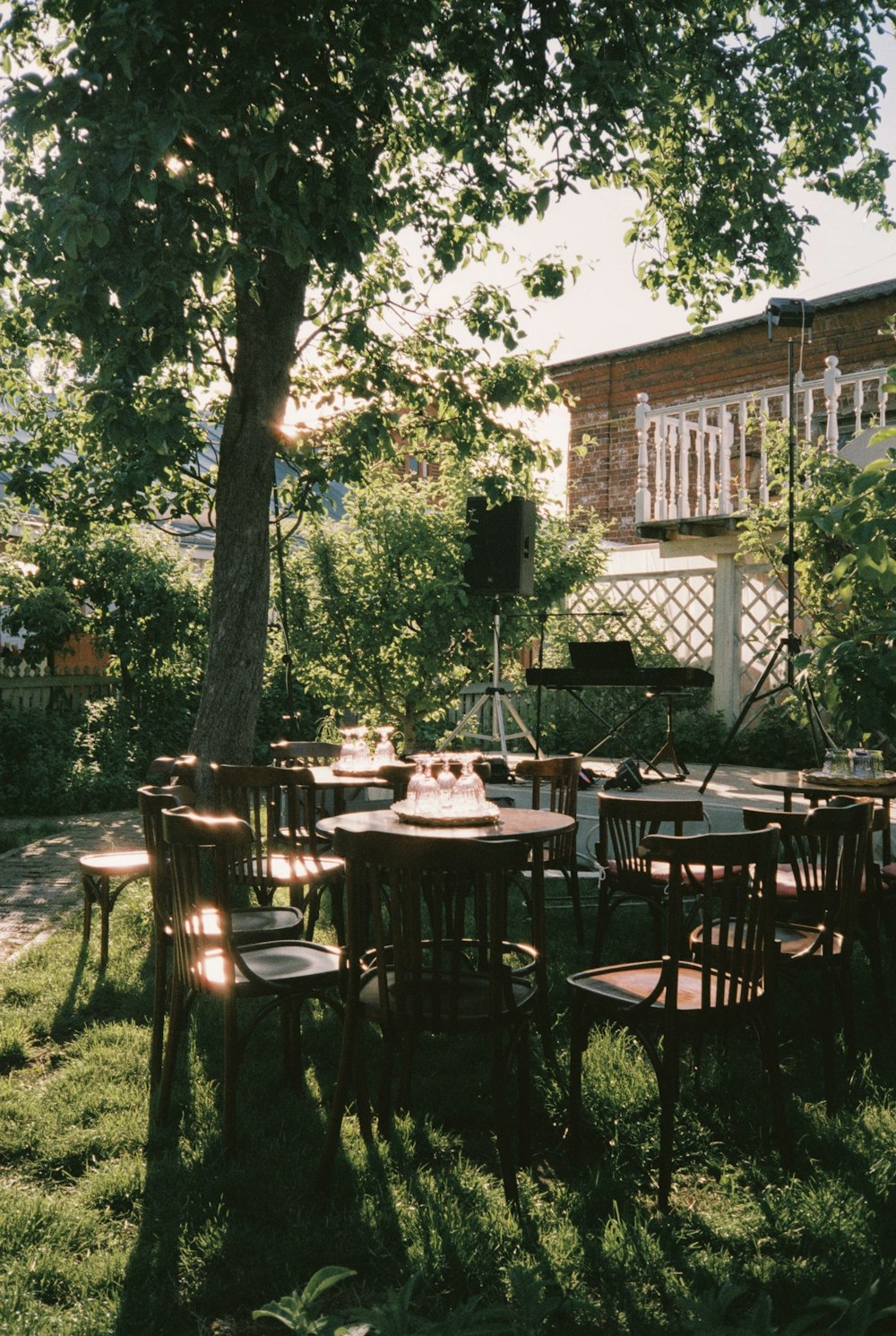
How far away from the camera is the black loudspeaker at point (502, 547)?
8.42 meters

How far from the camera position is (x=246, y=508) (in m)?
6.11

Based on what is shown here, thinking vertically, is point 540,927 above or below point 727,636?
below

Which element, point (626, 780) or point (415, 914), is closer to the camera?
point (415, 914)

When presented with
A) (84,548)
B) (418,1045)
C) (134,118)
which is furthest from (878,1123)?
(84,548)

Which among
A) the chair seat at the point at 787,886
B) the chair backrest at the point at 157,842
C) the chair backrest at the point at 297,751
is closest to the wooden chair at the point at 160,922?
the chair backrest at the point at 157,842

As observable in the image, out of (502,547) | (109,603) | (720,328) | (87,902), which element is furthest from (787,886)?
(720,328)

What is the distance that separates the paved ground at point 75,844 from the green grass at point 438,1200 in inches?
72.0

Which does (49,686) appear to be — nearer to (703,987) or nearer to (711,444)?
(711,444)

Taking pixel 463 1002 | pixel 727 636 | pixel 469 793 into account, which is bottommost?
pixel 463 1002

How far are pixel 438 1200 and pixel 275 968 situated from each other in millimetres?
787

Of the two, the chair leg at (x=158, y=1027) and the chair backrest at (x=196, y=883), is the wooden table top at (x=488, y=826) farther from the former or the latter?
the chair leg at (x=158, y=1027)

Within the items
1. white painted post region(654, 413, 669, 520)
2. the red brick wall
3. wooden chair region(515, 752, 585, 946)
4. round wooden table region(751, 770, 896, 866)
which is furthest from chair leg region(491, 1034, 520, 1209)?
the red brick wall

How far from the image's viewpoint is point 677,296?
7367 millimetres

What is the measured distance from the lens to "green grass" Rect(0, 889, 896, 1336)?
2178mm
